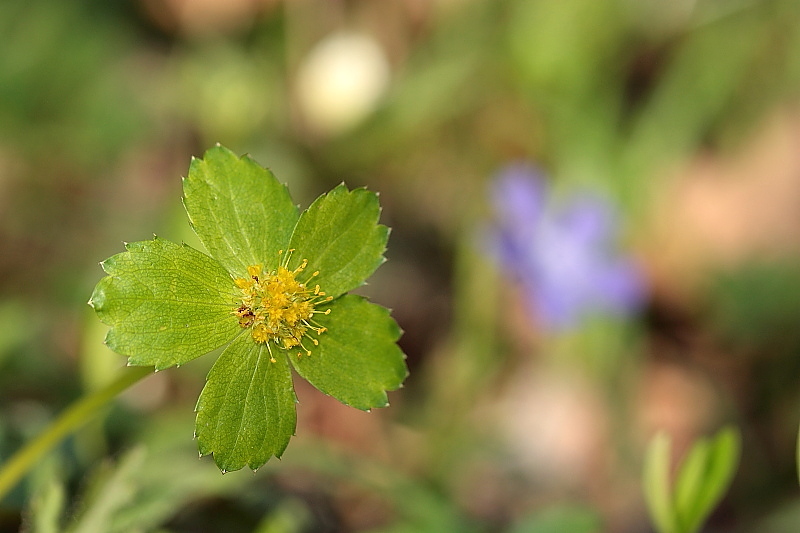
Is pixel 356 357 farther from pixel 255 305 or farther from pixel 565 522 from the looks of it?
pixel 565 522

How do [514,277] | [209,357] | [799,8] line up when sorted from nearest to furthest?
[209,357]
[514,277]
[799,8]

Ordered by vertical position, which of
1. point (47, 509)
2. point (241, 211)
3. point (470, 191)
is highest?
point (470, 191)

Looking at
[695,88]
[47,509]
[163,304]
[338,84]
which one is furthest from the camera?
[695,88]

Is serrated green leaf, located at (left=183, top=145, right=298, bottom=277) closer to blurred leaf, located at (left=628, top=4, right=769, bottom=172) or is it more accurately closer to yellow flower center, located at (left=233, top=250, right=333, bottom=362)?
yellow flower center, located at (left=233, top=250, right=333, bottom=362)

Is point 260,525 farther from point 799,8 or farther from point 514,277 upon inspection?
point 799,8

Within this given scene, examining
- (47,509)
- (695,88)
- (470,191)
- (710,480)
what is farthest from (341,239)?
(695,88)

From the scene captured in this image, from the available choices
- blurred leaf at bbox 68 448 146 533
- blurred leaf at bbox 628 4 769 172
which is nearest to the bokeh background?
blurred leaf at bbox 628 4 769 172

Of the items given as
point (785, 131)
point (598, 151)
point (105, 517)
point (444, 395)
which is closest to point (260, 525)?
point (105, 517)
